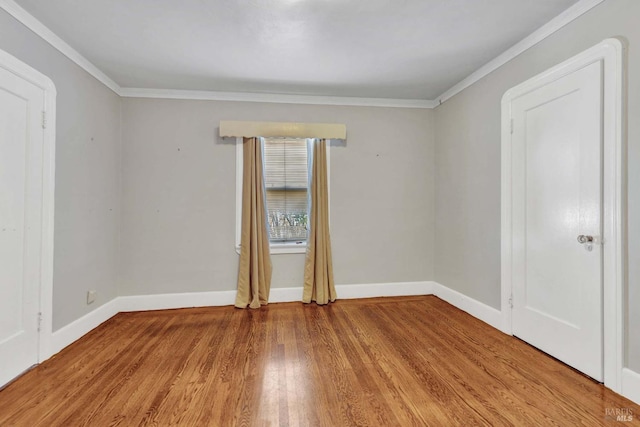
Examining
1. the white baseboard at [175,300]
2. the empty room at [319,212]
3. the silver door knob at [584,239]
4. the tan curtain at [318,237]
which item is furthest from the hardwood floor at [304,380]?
the silver door knob at [584,239]

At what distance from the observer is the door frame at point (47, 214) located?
7.47 ft

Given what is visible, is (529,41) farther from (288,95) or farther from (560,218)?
(288,95)

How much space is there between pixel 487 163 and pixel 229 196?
283cm

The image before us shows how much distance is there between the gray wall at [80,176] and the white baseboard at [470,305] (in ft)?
12.5

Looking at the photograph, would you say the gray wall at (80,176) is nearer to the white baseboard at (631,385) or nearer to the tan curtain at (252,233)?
the tan curtain at (252,233)

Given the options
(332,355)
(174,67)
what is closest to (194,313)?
(332,355)

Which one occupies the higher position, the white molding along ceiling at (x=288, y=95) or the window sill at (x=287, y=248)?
the white molding along ceiling at (x=288, y=95)

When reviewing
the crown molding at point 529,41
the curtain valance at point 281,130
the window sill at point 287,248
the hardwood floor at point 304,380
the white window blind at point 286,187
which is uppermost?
the crown molding at point 529,41

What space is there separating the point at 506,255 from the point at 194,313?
3.24 meters

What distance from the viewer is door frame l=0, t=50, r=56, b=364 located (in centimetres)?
228

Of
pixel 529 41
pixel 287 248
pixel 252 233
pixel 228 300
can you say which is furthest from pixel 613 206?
pixel 228 300

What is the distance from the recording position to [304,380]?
203 centimetres

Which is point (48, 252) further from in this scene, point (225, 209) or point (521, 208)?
point (521, 208)

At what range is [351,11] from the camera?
2.13 meters
